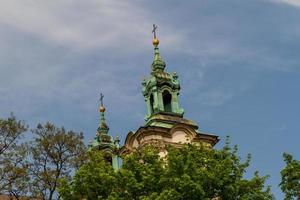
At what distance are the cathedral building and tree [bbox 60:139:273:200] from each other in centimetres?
885

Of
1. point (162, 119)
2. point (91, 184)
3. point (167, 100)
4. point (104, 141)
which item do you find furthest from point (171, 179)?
point (104, 141)

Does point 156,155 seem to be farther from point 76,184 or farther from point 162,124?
point 162,124

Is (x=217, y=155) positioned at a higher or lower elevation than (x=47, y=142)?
lower

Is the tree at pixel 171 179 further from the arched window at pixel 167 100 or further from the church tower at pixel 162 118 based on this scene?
the arched window at pixel 167 100

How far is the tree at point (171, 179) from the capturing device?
21.6 m

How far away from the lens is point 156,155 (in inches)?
911

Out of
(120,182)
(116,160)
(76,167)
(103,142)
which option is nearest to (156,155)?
(120,182)

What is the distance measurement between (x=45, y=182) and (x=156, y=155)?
6.40 metres

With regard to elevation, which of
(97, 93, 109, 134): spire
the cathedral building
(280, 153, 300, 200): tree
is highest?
(97, 93, 109, 134): spire

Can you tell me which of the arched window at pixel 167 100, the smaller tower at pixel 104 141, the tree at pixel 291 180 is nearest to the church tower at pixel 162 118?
the arched window at pixel 167 100

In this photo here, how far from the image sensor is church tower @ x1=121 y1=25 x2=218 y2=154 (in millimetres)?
34281

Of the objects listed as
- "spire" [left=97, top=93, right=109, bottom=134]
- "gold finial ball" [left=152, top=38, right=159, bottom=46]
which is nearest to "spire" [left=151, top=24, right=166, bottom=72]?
"gold finial ball" [left=152, top=38, right=159, bottom=46]

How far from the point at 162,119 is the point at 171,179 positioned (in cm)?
1406

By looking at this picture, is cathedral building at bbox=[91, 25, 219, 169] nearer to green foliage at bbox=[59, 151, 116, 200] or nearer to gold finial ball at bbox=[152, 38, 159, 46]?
gold finial ball at bbox=[152, 38, 159, 46]
